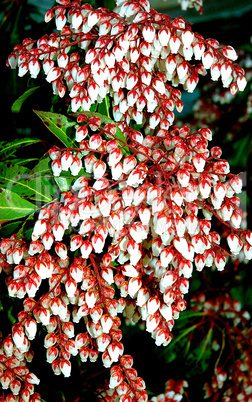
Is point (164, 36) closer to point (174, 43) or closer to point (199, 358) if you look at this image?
point (174, 43)

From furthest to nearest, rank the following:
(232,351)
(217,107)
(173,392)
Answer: (217,107) → (232,351) → (173,392)

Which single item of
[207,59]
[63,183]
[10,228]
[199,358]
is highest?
[207,59]

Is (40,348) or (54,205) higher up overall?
(54,205)

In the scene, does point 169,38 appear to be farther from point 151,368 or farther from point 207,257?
point 151,368

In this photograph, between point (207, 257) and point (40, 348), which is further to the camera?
point (40, 348)

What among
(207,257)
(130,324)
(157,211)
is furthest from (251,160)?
(157,211)

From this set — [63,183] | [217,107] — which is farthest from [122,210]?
Answer: [217,107]
